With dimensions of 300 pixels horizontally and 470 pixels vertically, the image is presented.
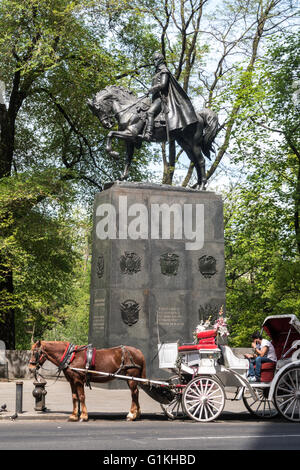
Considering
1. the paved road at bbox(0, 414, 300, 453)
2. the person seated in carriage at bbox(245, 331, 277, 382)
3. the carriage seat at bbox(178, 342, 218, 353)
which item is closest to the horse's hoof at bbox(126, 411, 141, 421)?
the paved road at bbox(0, 414, 300, 453)

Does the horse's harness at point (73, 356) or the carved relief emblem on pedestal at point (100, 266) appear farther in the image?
the carved relief emblem on pedestal at point (100, 266)

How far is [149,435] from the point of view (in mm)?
10195

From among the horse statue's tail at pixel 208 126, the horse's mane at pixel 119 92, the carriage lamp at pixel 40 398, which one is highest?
the horse's mane at pixel 119 92

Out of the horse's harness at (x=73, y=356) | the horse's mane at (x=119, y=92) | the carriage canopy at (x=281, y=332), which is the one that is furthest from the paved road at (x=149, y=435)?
the horse's mane at (x=119, y=92)

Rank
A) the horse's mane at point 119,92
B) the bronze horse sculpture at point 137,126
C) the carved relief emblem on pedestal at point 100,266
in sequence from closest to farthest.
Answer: the carved relief emblem on pedestal at point 100,266, the bronze horse sculpture at point 137,126, the horse's mane at point 119,92

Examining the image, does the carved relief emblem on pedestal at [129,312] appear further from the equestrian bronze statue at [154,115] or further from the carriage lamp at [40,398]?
the carriage lamp at [40,398]

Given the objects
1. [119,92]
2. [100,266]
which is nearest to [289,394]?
[100,266]

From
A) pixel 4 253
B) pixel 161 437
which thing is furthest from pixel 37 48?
pixel 161 437

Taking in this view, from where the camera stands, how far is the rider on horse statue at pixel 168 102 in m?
20.7

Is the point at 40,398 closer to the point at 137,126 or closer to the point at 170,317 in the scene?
the point at 170,317

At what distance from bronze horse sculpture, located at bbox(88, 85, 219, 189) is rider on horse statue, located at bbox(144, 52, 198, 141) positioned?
7.9 inches

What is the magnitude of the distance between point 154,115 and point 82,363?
10010 millimetres

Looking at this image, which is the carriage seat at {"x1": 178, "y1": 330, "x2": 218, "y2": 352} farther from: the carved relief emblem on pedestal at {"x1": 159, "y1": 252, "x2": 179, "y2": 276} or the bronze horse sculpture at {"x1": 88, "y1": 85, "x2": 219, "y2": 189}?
the bronze horse sculpture at {"x1": 88, "y1": 85, "x2": 219, "y2": 189}
